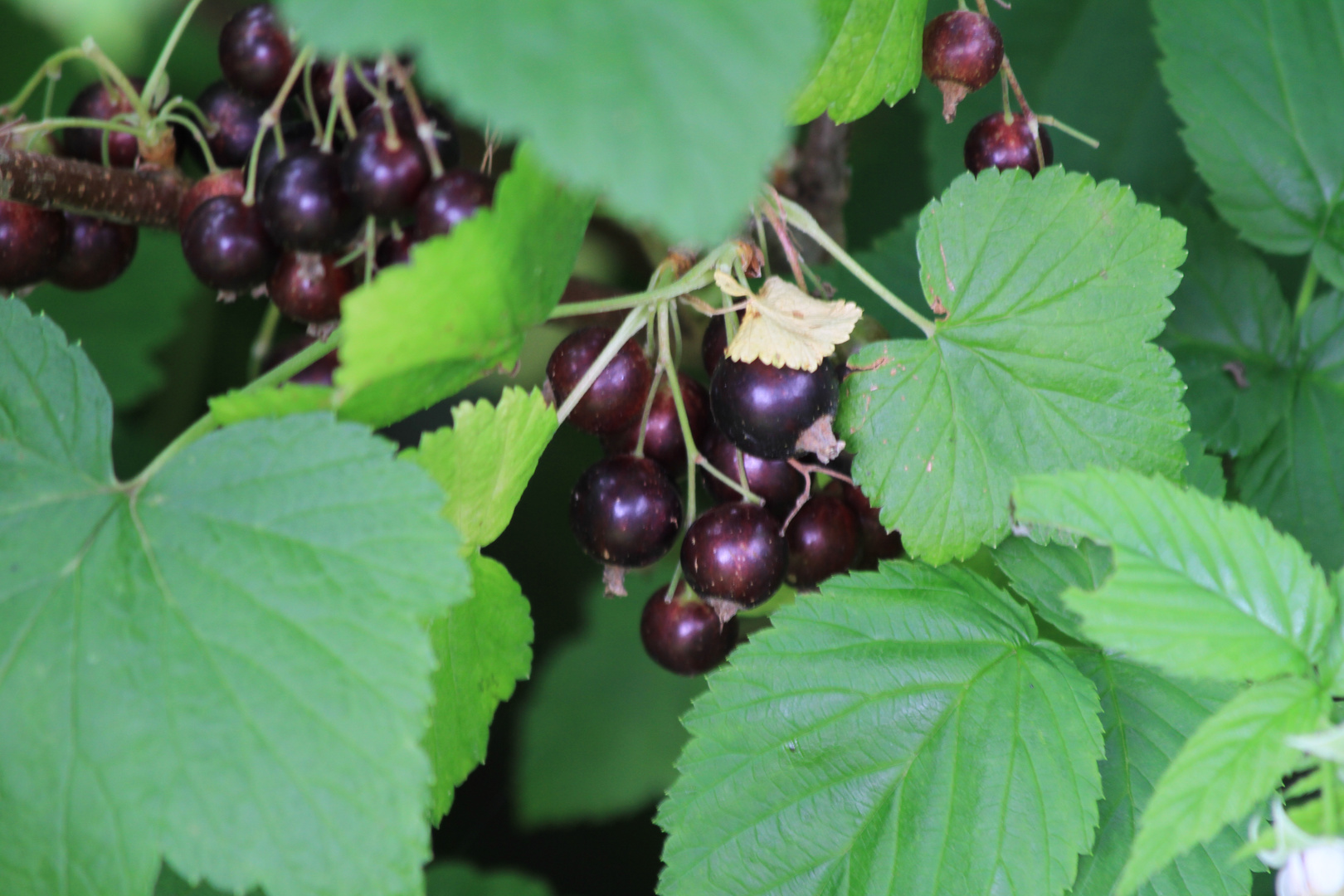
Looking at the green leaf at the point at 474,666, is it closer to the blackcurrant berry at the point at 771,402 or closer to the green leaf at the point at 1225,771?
the blackcurrant berry at the point at 771,402

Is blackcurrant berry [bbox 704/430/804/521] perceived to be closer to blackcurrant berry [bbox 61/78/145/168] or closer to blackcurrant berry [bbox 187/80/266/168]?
blackcurrant berry [bbox 187/80/266/168]

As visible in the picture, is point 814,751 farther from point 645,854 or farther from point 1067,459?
point 645,854

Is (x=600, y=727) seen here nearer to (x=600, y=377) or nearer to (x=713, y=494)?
(x=713, y=494)

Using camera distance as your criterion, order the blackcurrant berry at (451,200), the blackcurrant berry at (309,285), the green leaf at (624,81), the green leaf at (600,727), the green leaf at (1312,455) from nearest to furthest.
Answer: the green leaf at (624,81)
the blackcurrant berry at (451,200)
the blackcurrant berry at (309,285)
the green leaf at (1312,455)
the green leaf at (600,727)

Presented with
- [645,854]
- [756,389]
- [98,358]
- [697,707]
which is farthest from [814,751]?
[98,358]

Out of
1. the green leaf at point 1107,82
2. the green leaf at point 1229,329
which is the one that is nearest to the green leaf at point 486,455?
the green leaf at point 1229,329

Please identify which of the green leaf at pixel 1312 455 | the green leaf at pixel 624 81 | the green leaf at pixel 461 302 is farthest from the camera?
→ the green leaf at pixel 1312 455
